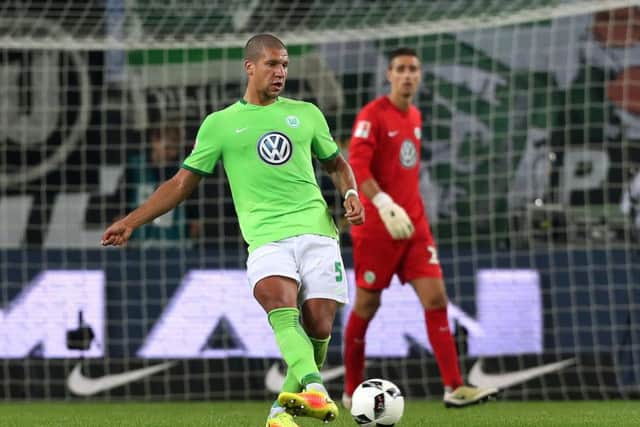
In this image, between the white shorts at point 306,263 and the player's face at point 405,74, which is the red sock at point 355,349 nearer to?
the player's face at point 405,74

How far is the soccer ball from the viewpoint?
5.55 metres

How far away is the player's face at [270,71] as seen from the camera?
18.5 ft

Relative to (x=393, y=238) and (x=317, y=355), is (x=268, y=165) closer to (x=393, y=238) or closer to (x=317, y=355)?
(x=317, y=355)

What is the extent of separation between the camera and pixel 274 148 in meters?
5.58

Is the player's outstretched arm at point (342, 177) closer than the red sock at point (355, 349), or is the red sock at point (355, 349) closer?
the player's outstretched arm at point (342, 177)

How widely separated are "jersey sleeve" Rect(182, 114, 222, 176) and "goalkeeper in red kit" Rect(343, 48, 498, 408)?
2154 mm

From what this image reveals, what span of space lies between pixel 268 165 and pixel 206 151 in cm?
30

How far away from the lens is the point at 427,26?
1062 centimetres

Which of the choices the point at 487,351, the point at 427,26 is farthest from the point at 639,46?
the point at 487,351

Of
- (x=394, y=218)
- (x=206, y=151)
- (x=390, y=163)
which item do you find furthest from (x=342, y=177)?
(x=390, y=163)

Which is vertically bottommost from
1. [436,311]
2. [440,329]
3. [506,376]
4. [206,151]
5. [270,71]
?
[506,376]

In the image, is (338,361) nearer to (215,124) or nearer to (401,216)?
(401,216)

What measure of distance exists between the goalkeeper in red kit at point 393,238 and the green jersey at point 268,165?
2.08 m

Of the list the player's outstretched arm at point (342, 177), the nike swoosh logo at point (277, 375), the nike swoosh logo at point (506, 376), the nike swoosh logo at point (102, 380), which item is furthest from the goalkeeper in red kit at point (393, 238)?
the nike swoosh logo at point (102, 380)
